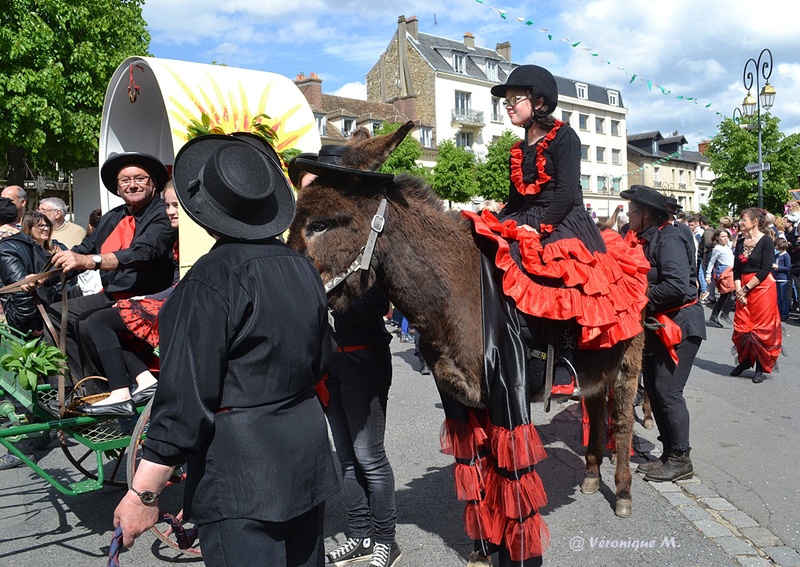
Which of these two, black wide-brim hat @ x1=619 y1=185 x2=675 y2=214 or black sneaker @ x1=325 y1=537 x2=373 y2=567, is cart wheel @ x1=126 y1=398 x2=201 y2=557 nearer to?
black sneaker @ x1=325 y1=537 x2=373 y2=567

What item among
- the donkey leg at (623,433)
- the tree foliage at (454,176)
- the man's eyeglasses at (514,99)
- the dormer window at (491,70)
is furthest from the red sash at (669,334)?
the dormer window at (491,70)

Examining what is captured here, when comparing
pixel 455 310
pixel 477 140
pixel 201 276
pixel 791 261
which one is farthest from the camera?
pixel 477 140

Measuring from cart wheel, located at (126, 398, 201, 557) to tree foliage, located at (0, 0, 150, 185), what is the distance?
44.6 feet

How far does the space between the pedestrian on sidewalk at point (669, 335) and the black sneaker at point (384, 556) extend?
2.42 metres

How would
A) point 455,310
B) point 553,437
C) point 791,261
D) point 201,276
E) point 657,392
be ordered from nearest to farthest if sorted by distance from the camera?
1. point 201,276
2. point 455,310
3. point 657,392
4. point 553,437
5. point 791,261

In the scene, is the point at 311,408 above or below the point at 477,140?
below

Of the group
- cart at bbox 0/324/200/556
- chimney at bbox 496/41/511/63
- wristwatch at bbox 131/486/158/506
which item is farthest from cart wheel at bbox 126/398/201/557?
chimney at bbox 496/41/511/63

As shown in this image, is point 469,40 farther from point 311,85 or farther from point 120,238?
point 120,238

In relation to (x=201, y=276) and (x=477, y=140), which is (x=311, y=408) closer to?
(x=201, y=276)

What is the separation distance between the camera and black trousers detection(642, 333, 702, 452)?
16.7 feet

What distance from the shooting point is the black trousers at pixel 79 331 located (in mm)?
4250

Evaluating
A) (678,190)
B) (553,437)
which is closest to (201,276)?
(553,437)

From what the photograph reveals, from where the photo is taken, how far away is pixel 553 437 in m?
6.37

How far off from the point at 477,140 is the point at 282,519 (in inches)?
2048
